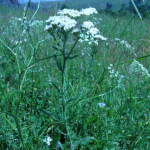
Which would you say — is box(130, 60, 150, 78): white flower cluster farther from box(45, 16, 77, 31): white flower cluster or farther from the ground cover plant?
box(45, 16, 77, 31): white flower cluster

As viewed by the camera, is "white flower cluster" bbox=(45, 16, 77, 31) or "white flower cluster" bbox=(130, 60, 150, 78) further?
"white flower cluster" bbox=(130, 60, 150, 78)

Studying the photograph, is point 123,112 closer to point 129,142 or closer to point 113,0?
point 129,142

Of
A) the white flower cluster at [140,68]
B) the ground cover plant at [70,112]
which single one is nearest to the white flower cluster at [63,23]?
the ground cover plant at [70,112]

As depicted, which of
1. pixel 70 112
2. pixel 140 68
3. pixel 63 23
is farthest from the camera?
pixel 140 68

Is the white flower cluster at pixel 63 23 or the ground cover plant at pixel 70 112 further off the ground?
the white flower cluster at pixel 63 23

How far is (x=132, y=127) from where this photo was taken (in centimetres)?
145

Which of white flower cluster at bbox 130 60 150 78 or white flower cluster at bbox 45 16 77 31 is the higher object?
white flower cluster at bbox 45 16 77 31

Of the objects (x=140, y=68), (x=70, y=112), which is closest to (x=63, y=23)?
(x=70, y=112)

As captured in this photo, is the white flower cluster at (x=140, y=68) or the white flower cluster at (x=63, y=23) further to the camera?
the white flower cluster at (x=140, y=68)

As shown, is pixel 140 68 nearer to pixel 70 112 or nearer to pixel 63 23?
pixel 70 112

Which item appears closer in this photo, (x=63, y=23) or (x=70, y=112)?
(x=63, y=23)

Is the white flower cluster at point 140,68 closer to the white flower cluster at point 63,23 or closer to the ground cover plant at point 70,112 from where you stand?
the ground cover plant at point 70,112

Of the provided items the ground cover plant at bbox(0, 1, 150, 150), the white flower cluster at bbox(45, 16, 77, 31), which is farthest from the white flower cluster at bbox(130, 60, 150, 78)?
the white flower cluster at bbox(45, 16, 77, 31)

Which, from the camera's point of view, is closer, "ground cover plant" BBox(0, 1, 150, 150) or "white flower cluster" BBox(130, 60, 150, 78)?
"ground cover plant" BBox(0, 1, 150, 150)
